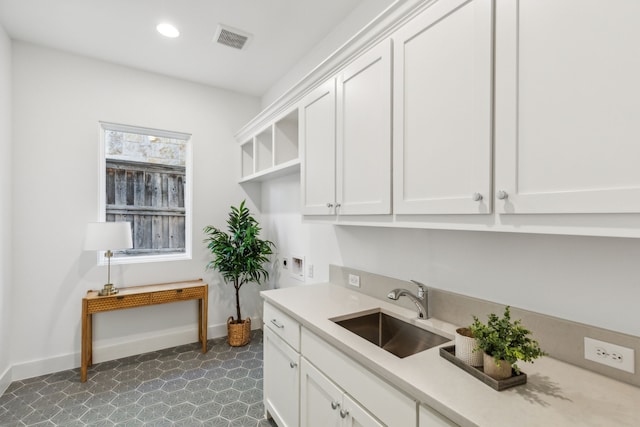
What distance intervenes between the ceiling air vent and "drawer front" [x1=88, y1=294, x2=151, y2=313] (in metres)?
2.37

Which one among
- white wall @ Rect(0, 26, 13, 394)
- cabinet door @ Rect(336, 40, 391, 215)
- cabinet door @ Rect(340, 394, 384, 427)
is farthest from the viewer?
white wall @ Rect(0, 26, 13, 394)

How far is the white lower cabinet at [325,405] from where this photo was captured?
1.25m

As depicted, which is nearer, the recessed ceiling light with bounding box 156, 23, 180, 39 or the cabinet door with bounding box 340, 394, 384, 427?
the cabinet door with bounding box 340, 394, 384, 427

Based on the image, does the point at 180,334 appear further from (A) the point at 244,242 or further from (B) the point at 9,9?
(B) the point at 9,9

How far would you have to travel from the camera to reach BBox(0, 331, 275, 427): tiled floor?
7.00ft

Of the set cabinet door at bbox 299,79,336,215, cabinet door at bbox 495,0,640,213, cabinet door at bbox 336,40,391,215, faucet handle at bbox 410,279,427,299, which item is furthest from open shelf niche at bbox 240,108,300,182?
cabinet door at bbox 495,0,640,213

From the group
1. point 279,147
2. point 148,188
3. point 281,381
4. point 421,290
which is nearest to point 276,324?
point 281,381

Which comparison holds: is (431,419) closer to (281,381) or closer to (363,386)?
(363,386)

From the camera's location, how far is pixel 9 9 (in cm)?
229

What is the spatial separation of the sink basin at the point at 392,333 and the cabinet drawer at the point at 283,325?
0.85ft

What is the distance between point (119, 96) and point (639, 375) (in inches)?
157

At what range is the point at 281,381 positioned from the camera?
190 cm

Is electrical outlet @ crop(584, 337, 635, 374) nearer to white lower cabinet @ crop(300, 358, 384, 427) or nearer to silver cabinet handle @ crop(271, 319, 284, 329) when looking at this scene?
white lower cabinet @ crop(300, 358, 384, 427)

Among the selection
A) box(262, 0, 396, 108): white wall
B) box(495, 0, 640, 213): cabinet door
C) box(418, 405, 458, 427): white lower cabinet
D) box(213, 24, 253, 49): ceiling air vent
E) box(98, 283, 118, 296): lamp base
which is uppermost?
box(213, 24, 253, 49): ceiling air vent
